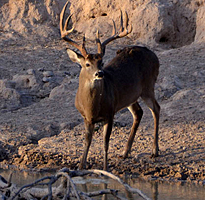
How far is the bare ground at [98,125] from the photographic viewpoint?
8.68 metres

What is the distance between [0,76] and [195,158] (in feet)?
25.3

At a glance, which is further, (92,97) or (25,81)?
(25,81)

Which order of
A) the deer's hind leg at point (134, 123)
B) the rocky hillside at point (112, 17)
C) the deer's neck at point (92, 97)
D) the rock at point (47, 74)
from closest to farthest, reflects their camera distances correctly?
the deer's neck at point (92, 97)
the deer's hind leg at point (134, 123)
the rock at point (47, 74)
the rocky hillside at point (112, 17)

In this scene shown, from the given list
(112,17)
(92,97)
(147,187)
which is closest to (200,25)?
(112,17)

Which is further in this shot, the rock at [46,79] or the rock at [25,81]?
the rock at [46,79]

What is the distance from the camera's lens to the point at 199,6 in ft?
57.2

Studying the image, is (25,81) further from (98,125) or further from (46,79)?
(98,125)

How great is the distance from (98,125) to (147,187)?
3.54 metres

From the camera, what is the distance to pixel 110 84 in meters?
8.45

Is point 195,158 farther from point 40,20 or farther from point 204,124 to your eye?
point 40,20

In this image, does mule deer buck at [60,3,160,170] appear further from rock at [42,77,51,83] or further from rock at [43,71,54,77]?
rock at [43,71,54,77]

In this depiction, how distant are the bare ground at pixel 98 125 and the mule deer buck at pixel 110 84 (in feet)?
1.58

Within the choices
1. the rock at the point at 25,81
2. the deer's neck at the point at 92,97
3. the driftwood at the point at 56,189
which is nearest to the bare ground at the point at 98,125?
the rock at the point at 25,81

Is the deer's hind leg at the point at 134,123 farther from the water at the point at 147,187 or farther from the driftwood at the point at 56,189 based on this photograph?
the driftwood at the point at 56,189
